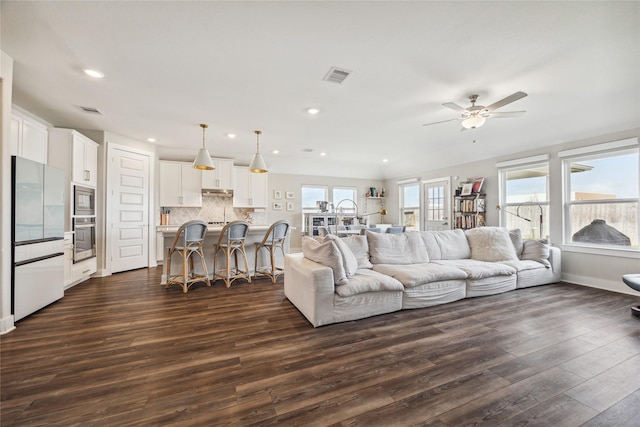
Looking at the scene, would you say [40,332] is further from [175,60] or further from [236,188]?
[236,188]

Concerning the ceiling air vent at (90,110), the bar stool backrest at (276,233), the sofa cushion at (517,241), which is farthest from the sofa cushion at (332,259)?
the ceiling air vent at (90,110)

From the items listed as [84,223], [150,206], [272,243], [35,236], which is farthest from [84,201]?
[272,243]

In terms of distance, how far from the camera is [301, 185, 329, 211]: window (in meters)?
7.65

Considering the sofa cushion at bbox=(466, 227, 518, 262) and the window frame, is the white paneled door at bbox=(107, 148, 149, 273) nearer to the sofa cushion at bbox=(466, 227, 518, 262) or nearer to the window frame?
the sofa cushion at bbox=(466, 227, 518, 262)

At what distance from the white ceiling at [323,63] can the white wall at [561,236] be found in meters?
0.17

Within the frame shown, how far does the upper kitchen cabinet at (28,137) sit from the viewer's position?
10.9 feet

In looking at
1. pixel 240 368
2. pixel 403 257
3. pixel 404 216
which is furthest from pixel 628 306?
pixel 404 216

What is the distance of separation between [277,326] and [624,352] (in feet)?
9.78

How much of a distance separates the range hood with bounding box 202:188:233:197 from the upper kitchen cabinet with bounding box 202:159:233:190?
3.7 inches

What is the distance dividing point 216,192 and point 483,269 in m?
5.82

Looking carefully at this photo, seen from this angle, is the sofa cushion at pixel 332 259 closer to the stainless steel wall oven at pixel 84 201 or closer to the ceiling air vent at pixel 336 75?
the ceiling air vent at pixel 336 75

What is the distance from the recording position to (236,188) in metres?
6.57

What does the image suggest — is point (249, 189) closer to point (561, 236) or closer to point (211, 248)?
point (211, 248)

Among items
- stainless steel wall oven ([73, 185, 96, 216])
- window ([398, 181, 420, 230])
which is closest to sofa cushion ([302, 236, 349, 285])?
stainless steel wall oven ([73, 185, 96, 216])
